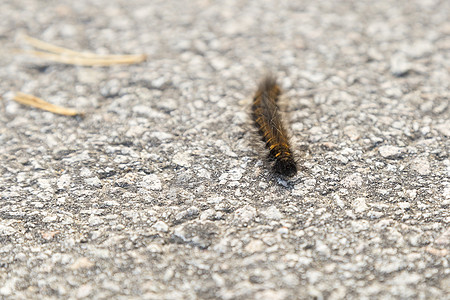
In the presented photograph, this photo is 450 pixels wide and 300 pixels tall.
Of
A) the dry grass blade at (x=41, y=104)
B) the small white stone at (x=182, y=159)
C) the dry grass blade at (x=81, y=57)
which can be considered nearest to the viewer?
the small white stone at (x=182, y=159)

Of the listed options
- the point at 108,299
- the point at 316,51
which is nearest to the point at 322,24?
the point at 316,51

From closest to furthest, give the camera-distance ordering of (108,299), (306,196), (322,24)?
1. (108,299)
2. (306,196)
3. (322,24)

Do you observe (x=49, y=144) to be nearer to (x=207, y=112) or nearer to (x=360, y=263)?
(x=207, y=112)

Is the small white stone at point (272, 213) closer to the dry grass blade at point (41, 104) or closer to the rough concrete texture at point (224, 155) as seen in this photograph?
the rough concrete texture at point (224, 155)

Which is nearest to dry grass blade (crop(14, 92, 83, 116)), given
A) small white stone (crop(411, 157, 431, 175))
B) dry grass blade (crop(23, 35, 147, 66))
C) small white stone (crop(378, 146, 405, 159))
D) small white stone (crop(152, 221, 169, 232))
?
dry grass blade (crop(23, 35, 147, 66))

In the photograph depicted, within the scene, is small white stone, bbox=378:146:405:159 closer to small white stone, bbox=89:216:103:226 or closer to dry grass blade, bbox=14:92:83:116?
small white stone, bbox=89:216:103:226

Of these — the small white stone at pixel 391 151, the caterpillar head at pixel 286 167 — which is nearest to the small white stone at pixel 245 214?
the caterpillar head at pixel 286 167
